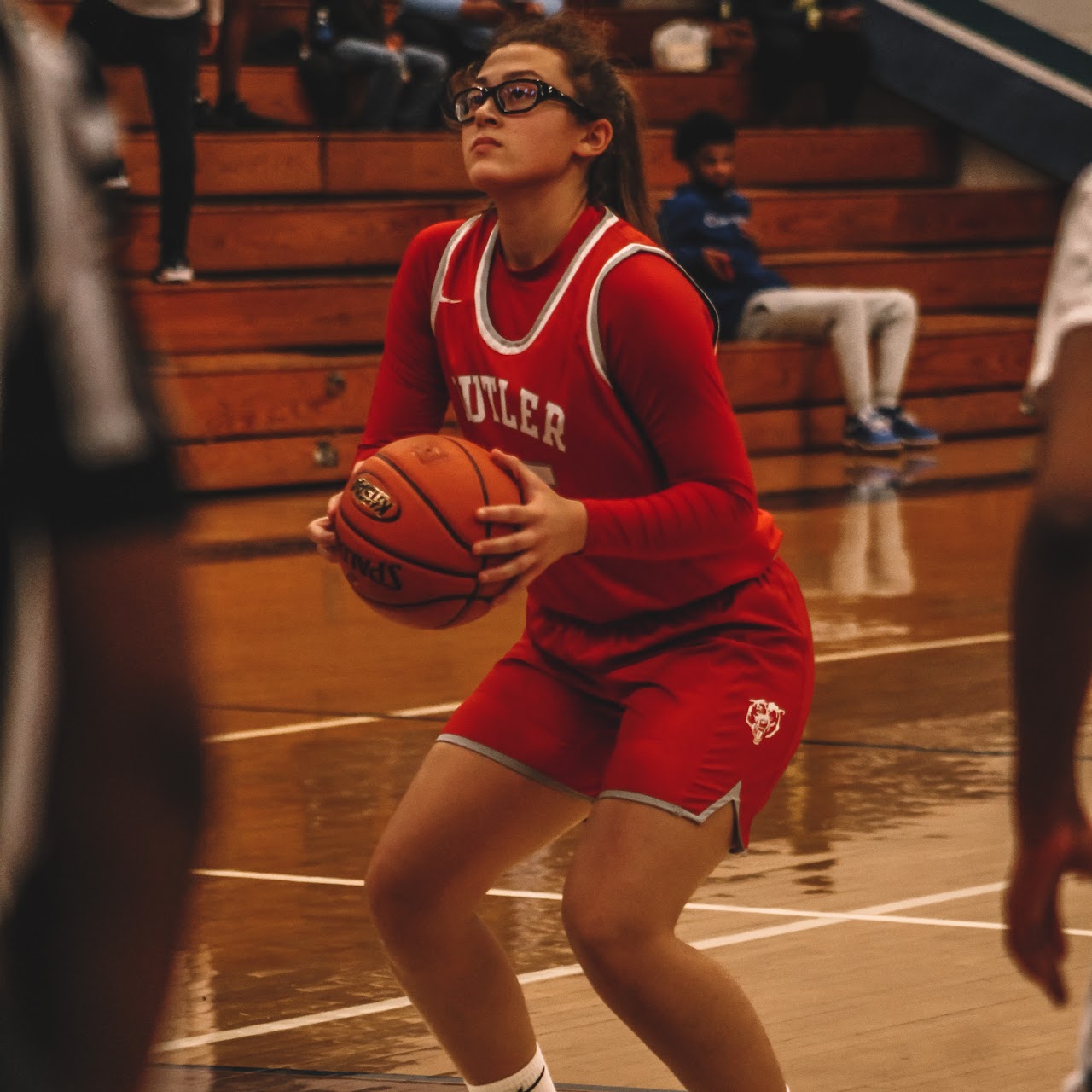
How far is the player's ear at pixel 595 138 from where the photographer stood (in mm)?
2871

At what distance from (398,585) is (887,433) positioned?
709 centimetres

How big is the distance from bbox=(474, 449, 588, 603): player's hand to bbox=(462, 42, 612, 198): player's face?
474 millimetres

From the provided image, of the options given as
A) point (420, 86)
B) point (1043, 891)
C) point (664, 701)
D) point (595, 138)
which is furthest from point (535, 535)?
point (420, 86)

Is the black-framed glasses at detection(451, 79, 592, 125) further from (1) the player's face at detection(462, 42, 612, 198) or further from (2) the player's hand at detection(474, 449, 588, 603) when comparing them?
(2) the player's hand at detection(474, 449, 588, 603)

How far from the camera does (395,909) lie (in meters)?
2.59

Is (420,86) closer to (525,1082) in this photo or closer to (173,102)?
(173,102)

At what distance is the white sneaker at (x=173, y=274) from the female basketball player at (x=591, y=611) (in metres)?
6.00

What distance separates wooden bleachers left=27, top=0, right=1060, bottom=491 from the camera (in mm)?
8641

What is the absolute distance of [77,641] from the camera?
0.98 m

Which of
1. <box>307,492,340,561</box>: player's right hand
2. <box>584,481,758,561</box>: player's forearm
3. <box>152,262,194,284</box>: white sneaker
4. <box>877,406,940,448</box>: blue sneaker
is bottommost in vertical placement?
<box>877,406,940,448</box>: blue sneaker

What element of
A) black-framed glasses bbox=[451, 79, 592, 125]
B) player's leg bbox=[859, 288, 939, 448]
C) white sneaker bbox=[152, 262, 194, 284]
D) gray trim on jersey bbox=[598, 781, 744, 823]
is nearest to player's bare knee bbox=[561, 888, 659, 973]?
gray trim on jersey bbox=[598, 781, 744, 823]

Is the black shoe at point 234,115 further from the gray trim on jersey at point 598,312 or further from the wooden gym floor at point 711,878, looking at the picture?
the gray trim on jersey at point 598,312

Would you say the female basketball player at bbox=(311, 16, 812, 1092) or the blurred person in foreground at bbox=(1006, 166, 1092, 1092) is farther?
the female basketball player at bbox=(311, 16, 812, 1092)

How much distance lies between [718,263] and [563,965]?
6024mm
